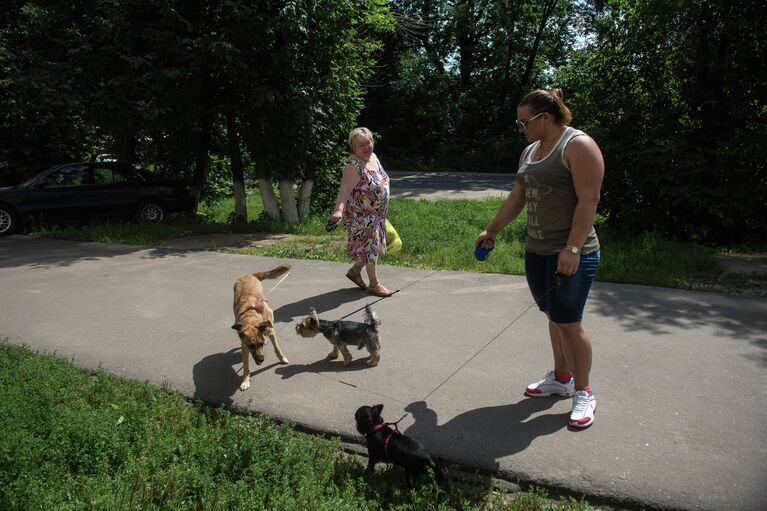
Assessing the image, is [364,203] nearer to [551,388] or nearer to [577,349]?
[551,388]

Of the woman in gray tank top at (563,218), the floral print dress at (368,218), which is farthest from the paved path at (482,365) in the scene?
the floral print dress at (368,218)

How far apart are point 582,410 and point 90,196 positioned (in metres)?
12.3

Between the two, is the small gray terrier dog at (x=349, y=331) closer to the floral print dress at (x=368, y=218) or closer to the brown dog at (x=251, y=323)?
the brown dog at (x=251, y=323)

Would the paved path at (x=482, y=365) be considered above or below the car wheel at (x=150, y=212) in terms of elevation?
below

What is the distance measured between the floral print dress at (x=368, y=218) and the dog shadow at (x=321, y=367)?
6.05 ft

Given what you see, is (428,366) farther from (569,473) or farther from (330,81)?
(330,81)

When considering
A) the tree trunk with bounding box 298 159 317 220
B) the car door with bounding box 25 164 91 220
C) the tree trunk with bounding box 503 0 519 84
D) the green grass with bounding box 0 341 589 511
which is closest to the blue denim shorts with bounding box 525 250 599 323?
the green grass with bounding box 0 341 589 511

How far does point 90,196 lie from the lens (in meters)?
13.0

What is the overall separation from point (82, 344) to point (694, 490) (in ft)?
17.1

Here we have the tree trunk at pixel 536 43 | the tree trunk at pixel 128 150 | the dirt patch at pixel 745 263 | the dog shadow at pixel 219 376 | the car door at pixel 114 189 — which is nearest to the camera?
the dog shadow at pixel 219 376

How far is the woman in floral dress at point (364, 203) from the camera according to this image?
6.28 meters

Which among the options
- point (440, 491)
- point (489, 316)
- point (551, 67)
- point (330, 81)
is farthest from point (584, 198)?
point (551, 67)

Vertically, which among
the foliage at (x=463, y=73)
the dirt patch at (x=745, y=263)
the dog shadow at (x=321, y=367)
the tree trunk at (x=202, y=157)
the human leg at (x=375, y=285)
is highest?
the foliage at (x=463, y=73)

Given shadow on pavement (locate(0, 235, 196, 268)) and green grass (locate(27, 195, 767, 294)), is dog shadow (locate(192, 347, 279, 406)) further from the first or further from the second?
shadow on pavement (locate(0, 235, 196, 268))
